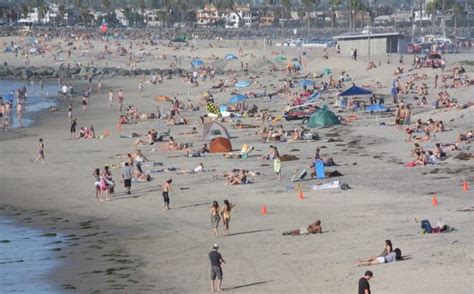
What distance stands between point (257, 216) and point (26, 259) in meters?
6.33

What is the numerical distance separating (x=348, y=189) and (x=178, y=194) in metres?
5.02

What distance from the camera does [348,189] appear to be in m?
31.5

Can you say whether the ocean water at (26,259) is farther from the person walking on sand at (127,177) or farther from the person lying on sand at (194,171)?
the person lying on sand at (194,171)

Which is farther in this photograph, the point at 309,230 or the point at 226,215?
the point at 226,215

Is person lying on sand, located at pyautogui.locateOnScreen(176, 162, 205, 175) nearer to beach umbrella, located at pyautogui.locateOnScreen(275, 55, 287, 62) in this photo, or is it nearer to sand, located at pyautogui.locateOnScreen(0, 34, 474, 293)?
sand, located at pyautogui.locateOnScreen(0, 34, 474, 293)

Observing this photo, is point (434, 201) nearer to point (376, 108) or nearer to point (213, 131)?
point (213, 131)

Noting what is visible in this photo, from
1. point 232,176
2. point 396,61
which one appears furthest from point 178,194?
point 396,61

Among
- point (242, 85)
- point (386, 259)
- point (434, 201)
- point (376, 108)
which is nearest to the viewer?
point (386, 259)

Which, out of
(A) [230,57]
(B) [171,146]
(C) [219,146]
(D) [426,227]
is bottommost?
(A) [230,57]

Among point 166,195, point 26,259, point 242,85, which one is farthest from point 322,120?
point 242,85

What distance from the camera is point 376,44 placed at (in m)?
92.5

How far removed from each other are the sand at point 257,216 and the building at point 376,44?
143 feet

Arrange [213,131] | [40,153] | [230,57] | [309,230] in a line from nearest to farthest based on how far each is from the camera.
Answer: [309,230] → [40,153] → [213,131] → [230,57]

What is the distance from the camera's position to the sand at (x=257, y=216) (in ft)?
72.0
